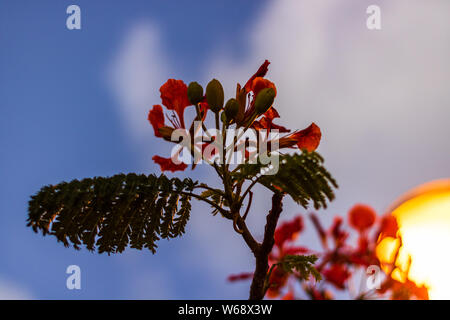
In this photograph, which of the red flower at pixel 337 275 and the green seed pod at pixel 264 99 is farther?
the red flower at pixel 337 275

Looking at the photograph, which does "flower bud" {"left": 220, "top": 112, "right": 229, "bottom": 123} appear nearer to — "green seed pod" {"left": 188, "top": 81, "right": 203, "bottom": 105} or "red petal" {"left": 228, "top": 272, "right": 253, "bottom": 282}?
"green seed pod" {"left": 188, "top": 81, "right": 203, "bottom": 105}

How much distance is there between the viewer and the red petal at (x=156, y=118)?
145 centimetres

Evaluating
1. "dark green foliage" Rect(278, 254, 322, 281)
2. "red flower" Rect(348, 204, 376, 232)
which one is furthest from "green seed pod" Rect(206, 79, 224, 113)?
"red flower" Rect(348, 204, 376, 232)

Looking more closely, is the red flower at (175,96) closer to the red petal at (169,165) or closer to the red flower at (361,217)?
the red petal at (169,165)

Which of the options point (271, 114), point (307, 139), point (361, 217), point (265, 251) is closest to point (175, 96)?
point (271, 114)

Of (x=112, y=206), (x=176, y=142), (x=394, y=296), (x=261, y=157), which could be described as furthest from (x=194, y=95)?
(x=394, y=296)

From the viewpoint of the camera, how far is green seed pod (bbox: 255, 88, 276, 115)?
129 cm

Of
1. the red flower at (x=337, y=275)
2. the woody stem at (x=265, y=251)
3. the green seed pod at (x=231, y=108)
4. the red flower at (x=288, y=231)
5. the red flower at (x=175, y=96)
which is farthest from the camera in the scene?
the red flower at (x=288, y=231)

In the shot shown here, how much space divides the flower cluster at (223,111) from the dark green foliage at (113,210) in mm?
185

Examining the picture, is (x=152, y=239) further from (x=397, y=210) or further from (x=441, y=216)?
(x=441, y=216)

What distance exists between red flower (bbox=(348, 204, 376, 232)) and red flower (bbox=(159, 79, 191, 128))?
175cm

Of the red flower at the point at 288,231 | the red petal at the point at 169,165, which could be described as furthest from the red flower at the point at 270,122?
the red flower at the point at 288,231

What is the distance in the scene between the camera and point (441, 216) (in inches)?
102
